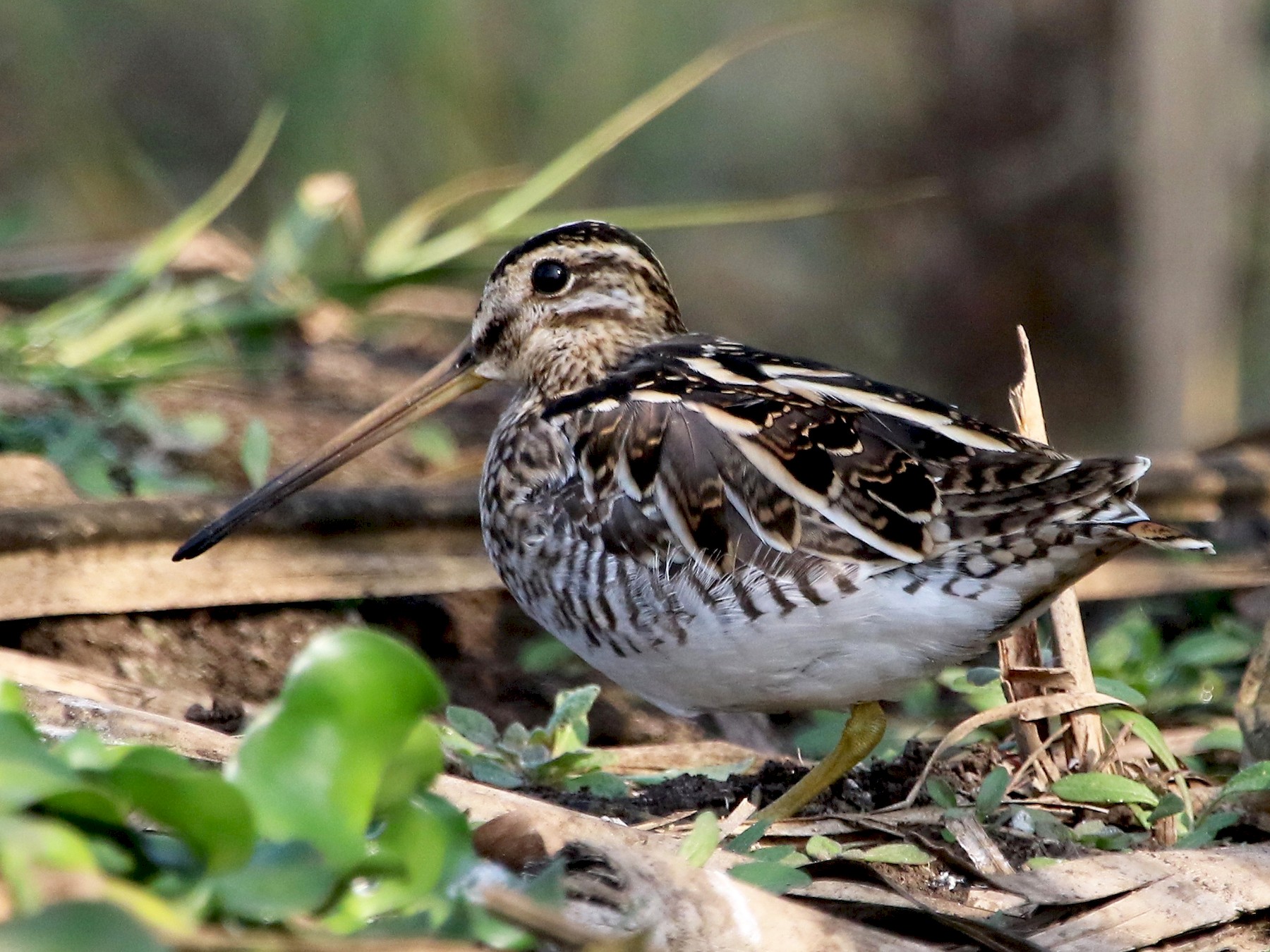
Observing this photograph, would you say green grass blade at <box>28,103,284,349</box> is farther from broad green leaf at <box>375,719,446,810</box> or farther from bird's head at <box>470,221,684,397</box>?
broad green leaf at <box>375,719,446,810</box>

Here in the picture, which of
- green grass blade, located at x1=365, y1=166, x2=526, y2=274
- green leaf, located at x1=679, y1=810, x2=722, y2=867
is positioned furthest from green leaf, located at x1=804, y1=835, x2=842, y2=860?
green grass blade, located at x1=365, y1=166, x2=526, y2=274

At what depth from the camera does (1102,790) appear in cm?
277

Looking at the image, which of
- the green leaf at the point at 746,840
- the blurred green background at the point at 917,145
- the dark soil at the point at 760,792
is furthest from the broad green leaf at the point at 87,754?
the blurred green background at the point at 917,145

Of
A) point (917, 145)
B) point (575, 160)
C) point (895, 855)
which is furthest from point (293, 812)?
point (917, 145)

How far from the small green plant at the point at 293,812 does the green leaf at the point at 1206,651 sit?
2208 mm

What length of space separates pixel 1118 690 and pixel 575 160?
8.48ft

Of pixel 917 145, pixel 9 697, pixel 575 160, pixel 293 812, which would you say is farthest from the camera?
pixel 917 145

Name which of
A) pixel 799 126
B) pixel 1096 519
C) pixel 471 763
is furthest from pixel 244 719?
pixel 799 126

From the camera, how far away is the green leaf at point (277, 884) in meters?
1.58

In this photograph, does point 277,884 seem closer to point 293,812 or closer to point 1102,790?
Answer: point 293,812

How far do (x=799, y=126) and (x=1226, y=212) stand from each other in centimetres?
476

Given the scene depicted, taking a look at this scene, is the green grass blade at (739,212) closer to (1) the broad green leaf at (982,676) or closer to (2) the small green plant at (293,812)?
(1) the broad green leaf at (982,676)

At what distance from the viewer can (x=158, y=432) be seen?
420 centimetres

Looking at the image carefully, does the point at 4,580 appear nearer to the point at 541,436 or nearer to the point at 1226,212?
the point at 541,436
